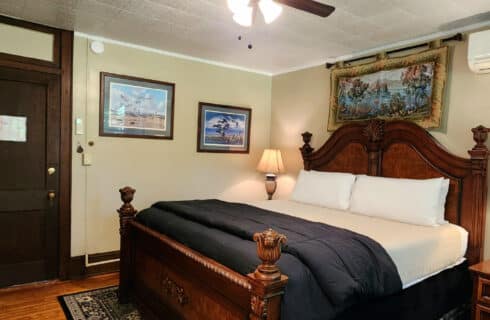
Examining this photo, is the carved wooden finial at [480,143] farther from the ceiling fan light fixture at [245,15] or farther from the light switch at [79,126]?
the light switch at [79,126]

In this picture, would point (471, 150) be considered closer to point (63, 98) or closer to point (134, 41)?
point (134, 41)

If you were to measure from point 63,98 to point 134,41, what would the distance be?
90 centimetres

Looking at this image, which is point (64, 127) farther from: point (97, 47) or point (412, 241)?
point (412, 241)

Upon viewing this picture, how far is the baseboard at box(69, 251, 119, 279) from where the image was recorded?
3489mm

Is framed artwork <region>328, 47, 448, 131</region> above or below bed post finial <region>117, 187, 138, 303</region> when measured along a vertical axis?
above

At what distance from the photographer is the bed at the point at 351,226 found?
1.65 metres

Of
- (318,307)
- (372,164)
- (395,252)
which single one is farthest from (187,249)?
(372,164)

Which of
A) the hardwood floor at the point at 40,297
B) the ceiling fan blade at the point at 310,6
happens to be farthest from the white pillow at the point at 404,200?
the hardwood floor at the point at 40,297

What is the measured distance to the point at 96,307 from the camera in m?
2.87

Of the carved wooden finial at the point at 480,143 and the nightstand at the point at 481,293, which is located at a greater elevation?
the carved wooden finial at the point at 480,143

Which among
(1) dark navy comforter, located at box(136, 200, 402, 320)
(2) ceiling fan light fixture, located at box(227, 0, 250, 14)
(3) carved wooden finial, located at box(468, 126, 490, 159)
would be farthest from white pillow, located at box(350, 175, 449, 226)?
(2) ceiling fan light fixture, located at box(227, 0, 250, 14)

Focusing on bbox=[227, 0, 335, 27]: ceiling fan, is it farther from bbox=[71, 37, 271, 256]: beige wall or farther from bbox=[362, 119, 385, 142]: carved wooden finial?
bbox=[71, 37, 271, 256]: beige wall

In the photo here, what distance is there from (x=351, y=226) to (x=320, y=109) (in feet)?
6.24

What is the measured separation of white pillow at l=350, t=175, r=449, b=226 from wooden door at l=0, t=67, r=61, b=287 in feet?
9.35
